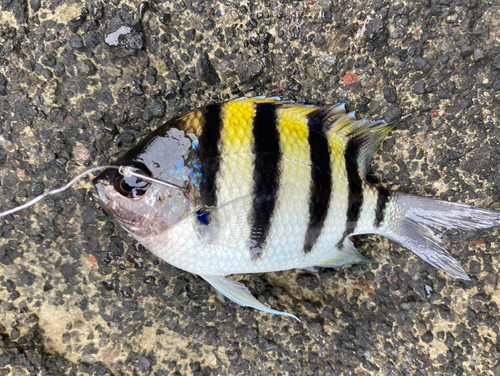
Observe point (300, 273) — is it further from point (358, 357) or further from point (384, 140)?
point (384, 140)

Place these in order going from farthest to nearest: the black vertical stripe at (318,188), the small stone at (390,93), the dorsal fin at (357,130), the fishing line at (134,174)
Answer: the small stone at (390,93) < the dorsal fin at (357,130) < the black vertical stripe at (318,188) < the fishing line at (134,174)

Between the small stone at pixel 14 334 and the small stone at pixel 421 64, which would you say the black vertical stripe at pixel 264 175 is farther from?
the small stone at pixel 14 334

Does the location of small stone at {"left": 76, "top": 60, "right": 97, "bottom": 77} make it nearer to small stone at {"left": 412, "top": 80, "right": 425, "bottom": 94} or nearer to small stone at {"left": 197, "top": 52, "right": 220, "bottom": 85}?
small stone at {"left": 197, "top": 52, "right": 220, "bottom": 85}

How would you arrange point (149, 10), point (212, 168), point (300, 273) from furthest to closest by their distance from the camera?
1. point (300, 273)
2. point (149, 10)
3. point (212, 168)

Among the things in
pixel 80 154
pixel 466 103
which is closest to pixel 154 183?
pixel 80 154

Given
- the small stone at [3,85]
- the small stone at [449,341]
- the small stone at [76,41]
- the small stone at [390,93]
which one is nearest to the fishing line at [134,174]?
the small stone at [76,41]

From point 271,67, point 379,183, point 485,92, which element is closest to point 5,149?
point 271,67
